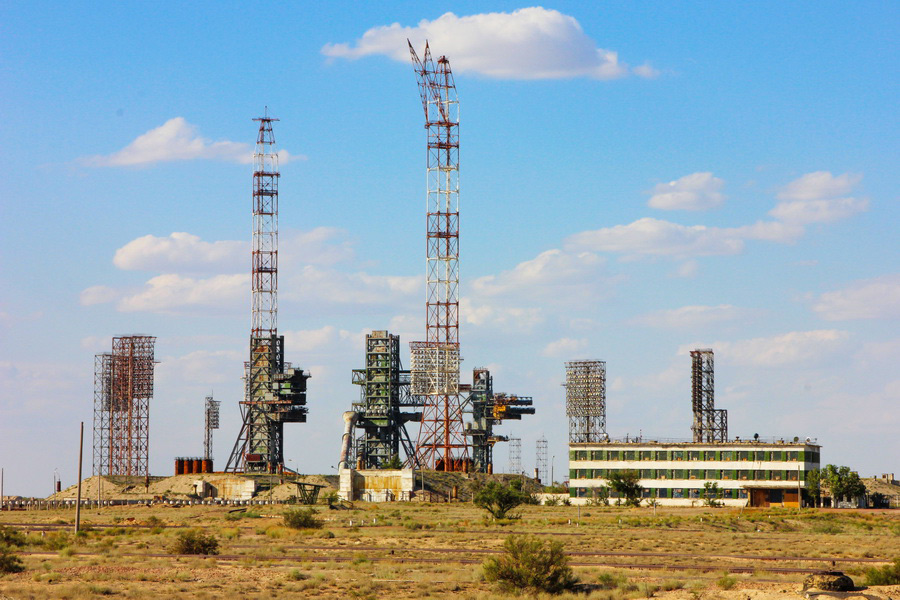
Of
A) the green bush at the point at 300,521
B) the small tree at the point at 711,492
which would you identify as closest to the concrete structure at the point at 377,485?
the small tree at the point at 711,492

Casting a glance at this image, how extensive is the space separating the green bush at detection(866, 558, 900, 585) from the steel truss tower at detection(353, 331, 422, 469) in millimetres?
129397

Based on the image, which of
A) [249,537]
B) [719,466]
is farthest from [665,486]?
[249,537]

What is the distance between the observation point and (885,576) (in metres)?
45.9

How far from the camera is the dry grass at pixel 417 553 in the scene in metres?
45.3

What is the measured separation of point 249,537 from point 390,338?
97011 mm

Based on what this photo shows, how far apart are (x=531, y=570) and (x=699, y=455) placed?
308 feet

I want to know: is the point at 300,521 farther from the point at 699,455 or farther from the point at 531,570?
the point at 699,455

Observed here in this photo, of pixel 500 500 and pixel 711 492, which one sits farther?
pixel 711 492

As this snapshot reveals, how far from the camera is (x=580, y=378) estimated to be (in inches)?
7057

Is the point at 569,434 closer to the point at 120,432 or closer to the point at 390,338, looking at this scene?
the point at 390,338

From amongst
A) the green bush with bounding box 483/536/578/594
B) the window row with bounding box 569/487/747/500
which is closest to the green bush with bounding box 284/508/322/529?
the green bush with bounding box 483/536/578/594

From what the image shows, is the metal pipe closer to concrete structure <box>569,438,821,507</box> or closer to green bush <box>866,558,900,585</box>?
concrete structure <box>569,438,821,507</box>

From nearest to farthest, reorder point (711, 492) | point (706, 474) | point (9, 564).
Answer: point (9, 564) < point (711, 492) < point (706, 474)

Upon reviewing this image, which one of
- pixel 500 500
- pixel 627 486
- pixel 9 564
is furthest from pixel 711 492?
pixel 9 564
